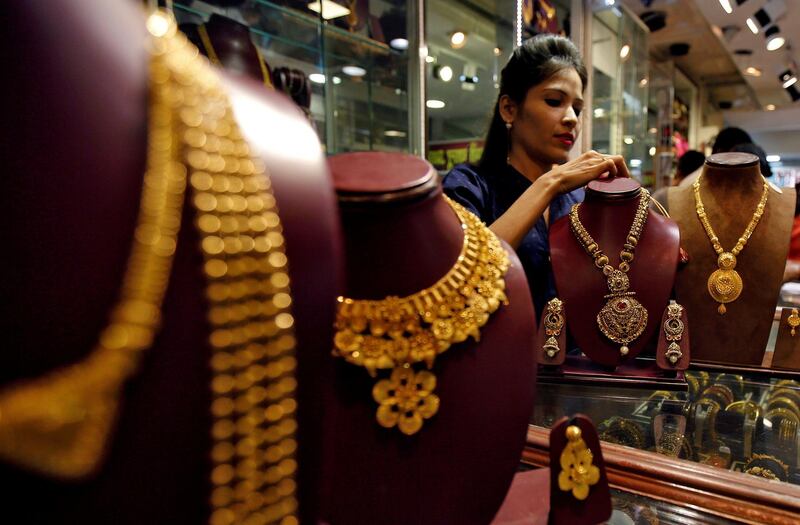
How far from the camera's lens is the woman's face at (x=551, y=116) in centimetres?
94

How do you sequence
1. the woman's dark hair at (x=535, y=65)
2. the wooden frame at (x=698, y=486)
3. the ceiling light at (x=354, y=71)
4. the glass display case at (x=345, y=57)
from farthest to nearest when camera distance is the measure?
the ceiling light at (x=354, y=71)
the glass display case at (x=345, y=57)
the woman's dark hair at (x=535, y=65)
the wooden frame at (x=698, y=486)

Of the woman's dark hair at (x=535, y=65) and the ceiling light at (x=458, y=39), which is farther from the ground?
the ceiling light at (x=458, y=39)

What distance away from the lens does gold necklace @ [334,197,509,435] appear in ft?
1.20

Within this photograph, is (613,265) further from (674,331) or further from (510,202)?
(510,202)

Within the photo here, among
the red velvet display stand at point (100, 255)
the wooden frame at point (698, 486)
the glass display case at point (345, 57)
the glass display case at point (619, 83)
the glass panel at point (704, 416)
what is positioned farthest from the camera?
the glass display case at point (619, 83)

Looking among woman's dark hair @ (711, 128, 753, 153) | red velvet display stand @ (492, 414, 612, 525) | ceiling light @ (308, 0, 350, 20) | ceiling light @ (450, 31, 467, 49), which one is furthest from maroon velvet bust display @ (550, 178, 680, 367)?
ceiling light @ (450, 31, 467, 49)

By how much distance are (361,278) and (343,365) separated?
60 mm

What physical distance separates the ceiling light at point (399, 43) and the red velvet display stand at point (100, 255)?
1.73 metres

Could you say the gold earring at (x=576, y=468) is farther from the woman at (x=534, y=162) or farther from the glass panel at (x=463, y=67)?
the glass panel at (x=463, y=67)

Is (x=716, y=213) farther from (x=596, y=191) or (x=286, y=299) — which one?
(x=286, y=299)

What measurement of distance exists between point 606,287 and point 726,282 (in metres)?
0.23

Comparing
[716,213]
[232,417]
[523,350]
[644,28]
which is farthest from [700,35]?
[232,417]

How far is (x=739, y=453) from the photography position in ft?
2.08

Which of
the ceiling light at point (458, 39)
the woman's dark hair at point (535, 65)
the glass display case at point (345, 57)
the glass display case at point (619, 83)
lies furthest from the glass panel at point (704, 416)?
the glass display case at point (619, 83)
